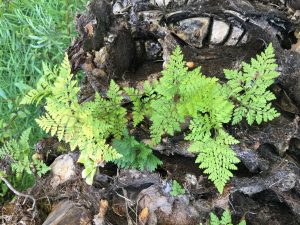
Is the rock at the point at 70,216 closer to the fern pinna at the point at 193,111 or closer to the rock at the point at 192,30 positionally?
the fern pinna at the point at 193,111

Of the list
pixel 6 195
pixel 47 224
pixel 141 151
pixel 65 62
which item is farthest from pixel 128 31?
pixel 6 195

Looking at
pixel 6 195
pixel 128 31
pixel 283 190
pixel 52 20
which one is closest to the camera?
pixel 283 190

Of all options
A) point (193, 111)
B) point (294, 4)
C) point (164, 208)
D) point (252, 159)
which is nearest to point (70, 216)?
point (164, 208)

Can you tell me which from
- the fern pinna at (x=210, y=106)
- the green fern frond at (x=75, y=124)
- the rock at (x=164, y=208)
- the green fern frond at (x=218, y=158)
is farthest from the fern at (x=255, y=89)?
the green fern frond at (x=75, y=124)

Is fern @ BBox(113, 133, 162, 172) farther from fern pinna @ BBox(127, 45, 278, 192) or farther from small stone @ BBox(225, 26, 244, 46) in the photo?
small stone @ BBox(225, 26, 244, 46)

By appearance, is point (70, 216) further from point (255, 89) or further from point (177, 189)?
point (255, 89)

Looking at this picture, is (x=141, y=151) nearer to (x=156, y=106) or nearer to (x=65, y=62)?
(x=156, y=106)
